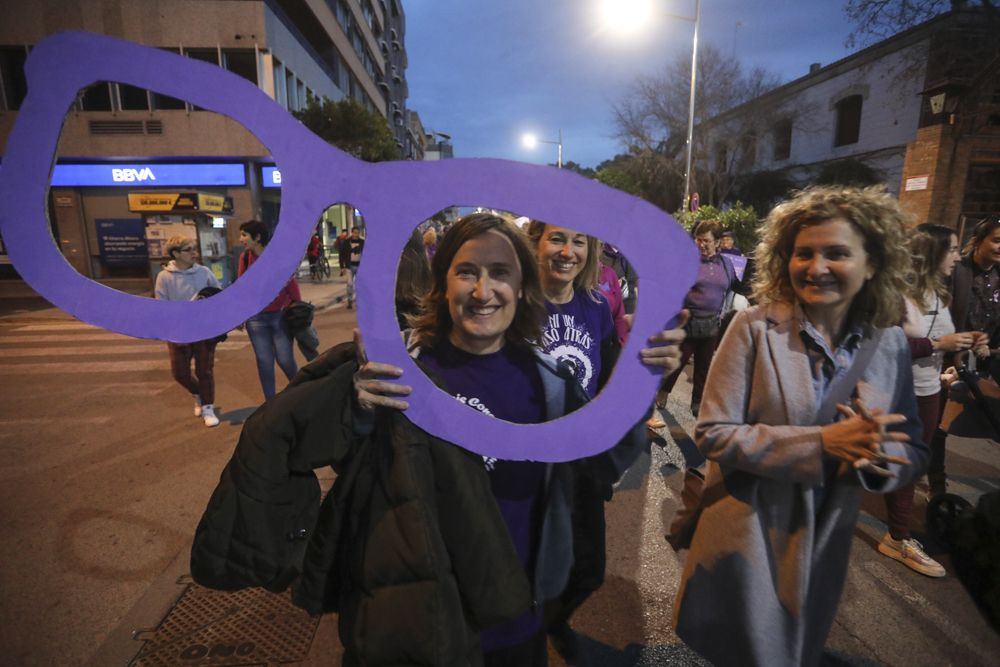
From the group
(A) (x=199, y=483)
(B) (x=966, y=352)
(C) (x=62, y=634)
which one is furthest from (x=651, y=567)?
(A) (x=199, y=483)

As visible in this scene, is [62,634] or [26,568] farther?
[26,568]

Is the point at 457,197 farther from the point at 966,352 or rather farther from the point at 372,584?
the point at 966,352

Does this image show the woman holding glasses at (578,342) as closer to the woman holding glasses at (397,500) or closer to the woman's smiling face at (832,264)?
the woman holding glasses at (397,500)

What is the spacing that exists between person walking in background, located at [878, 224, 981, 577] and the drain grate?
3236mm

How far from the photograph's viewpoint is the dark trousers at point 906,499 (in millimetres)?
2805

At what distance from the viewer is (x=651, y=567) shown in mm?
2955

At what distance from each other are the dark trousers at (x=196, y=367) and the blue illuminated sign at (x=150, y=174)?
15937mm

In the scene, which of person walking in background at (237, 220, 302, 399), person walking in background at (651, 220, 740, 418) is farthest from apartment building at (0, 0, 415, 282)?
person walking in background at (651, 220, 740, 418)

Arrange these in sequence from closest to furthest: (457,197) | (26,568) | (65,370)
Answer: (457,197), (26,568), (65,370)

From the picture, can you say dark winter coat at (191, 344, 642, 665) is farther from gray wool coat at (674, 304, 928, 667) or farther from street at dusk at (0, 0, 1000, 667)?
gray wool coat at (674, 304, 928, 667)

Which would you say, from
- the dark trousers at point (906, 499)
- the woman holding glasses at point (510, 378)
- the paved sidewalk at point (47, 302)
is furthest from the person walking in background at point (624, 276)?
the paved sidewalk at point (47, 302)

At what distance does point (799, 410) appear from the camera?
1504 millimetres

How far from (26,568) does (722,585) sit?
3.66 meters

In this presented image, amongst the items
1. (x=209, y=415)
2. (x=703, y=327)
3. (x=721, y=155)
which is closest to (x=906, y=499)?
(x=703, y=327)
